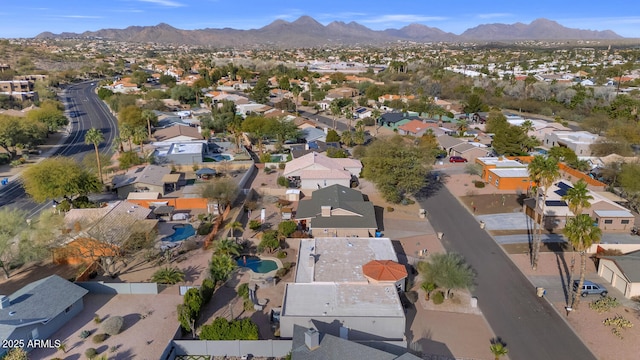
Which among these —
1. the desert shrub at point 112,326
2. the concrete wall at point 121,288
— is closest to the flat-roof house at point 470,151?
the concrete wall at point 121,288

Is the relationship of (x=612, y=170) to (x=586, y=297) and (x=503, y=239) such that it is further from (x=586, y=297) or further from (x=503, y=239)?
(x=586, y=297)

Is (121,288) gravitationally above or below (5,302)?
below

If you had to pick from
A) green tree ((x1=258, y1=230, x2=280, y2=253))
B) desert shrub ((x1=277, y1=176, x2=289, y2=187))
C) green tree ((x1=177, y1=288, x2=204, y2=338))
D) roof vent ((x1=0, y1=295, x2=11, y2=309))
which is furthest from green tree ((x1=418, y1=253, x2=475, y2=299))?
roof vent ((x1=0, y1=295, x2=11, y2=309))

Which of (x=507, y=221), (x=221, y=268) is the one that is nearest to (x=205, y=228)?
(x=221, y=268)

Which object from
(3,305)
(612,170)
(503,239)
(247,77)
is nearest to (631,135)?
(612,170)

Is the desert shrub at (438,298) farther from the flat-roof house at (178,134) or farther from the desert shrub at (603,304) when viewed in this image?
the flat-roof house at (178,134)

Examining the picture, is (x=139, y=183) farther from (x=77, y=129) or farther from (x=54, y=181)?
(x=77, y=129)
